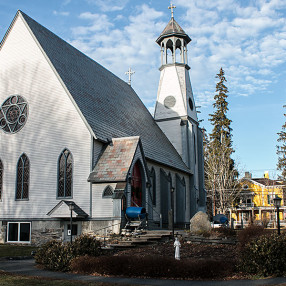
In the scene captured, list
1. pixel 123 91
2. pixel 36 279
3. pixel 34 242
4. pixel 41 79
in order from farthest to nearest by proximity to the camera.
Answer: pixel 123 91
pixel 41 79
pixel 34 242
pixel 36 279

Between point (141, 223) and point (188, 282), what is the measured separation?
9655 mm

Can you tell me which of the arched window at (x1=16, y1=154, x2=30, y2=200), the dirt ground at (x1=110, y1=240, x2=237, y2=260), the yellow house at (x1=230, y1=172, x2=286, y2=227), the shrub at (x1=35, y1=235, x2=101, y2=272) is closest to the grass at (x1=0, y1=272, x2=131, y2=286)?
the shrub at (x1=35, y1=235, x2=101, y2=272)

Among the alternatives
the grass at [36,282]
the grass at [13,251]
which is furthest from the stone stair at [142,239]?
the grass at [36,282]

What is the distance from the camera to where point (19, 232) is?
2298 centimetres

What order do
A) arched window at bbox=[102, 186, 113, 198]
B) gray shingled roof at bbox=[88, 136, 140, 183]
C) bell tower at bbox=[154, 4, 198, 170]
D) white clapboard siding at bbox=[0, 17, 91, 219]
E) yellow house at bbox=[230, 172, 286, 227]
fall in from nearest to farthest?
1. gray shingled roof at bbox=[88, 136, 140, 183]
2. arched window at bbox=[102, 186, 113, 198]
3. white clapboard siding at bbox=[0, 17, 91, 219]
4. bell tower at bbox=[154, 4, 198, 170]
5. yellow house at bbox=[230, 172, 286, 227]

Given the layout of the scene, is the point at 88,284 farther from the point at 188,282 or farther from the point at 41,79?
the point at 41,79

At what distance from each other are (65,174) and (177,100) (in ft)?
62.1

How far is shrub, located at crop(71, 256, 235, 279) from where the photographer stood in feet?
40.1

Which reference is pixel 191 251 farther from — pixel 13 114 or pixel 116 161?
pixel 13 114

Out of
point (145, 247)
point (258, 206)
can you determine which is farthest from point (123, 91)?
point (258, 206)

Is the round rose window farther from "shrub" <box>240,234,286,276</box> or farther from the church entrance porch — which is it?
"shrub" <box>240,234,286,276</box>

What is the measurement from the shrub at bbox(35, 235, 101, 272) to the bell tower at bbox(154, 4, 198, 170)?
72.0 feet

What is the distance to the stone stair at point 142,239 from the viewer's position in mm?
17475

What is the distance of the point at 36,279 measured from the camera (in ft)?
38.1
